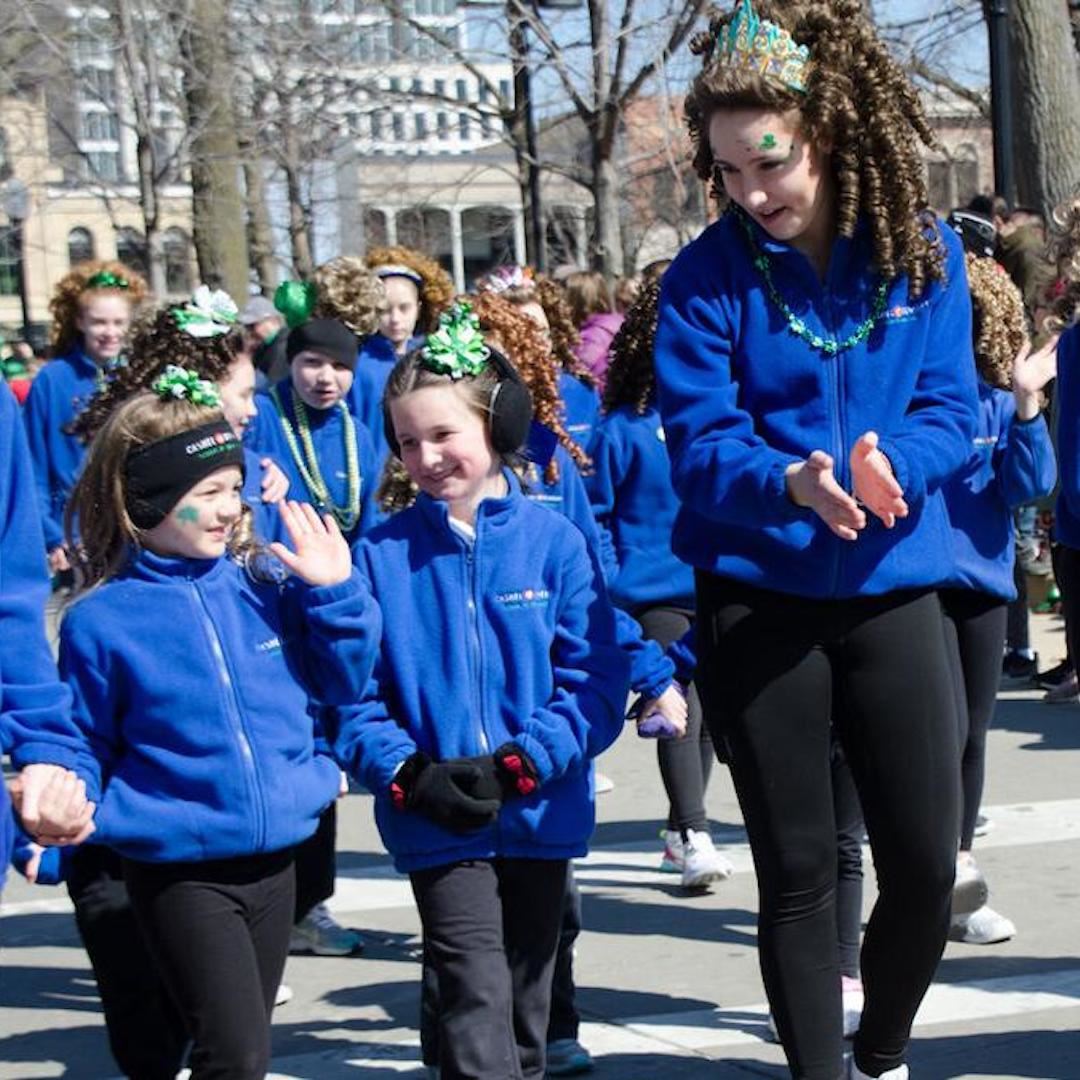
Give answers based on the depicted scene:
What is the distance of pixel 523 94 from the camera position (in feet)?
60.8

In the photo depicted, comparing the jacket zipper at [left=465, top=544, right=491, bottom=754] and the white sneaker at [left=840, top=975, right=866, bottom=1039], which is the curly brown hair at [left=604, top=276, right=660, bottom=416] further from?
the jacket zipper at [left=465, top=544, right=491, bottom=754]

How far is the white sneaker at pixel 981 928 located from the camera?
5.99 meters

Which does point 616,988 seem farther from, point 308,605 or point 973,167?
point 973,167

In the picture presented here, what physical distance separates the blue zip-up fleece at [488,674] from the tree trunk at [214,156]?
49.4 ft

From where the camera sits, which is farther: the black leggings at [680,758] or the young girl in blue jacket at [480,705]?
the black leggings at [680,758]

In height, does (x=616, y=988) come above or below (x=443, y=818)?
below

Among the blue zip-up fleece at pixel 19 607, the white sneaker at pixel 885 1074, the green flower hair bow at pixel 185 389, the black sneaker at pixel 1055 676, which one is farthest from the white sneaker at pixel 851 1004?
the black sneaker at pixel 1055 676

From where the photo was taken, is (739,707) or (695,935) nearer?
Answer: (739,707)

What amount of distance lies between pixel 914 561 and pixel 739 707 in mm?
426

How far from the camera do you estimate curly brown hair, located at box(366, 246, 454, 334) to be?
925cm

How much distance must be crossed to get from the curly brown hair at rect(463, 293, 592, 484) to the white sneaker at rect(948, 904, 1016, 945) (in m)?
1.70

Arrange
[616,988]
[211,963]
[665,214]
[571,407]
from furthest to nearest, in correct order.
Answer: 1. [665,214]
2. [571,407]
3. [616,988]
4. [211,963]

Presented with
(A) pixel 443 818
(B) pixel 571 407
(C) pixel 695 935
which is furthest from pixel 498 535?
(B) pixel 571 407

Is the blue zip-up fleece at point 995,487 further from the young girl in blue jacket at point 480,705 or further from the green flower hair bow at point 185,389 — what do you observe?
the green flower hair bow at point 185,389
